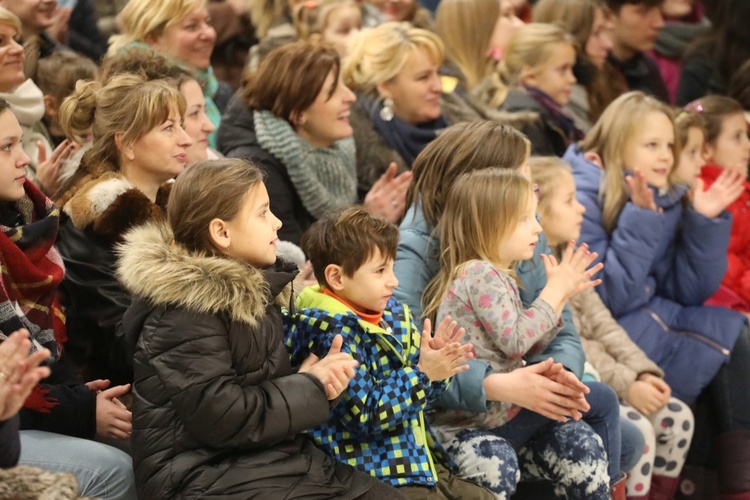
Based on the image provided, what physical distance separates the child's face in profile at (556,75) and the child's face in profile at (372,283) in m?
2.49

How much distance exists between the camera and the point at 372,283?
279 centimetres

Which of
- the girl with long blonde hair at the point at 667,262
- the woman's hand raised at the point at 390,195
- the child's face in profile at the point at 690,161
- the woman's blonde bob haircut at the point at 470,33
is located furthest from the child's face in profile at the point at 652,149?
the woman's blonde bob haircut at the point at 470,33

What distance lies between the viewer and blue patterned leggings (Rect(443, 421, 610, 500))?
293 centimetres

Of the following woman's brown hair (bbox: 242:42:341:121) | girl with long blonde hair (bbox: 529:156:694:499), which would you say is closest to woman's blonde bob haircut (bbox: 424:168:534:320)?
girl with long blonde hair (bbox: 529:156:694:499)

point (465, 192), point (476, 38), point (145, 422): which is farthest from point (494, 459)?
point (476, 38)

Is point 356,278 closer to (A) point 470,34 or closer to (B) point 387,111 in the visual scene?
(B) point 387,111

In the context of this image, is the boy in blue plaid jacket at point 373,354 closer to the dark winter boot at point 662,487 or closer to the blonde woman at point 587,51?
the dark winter boot at point 662,487

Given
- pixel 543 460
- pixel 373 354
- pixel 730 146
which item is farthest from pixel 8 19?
pixel 730 146

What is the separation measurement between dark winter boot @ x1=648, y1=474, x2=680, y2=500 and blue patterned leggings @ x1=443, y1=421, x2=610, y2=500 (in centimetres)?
87

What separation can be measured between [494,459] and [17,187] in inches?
56.1

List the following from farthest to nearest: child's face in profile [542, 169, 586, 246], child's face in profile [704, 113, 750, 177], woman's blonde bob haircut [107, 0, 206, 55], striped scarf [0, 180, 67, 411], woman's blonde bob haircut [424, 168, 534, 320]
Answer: child's face in profile [704, 113, 750, 177] < woman's blonde bob haircut [107, 0, 206, 55] < child's face in profile [542, 169, 586, 246] < woman's blonde bob haircut [424, 168, 534, 320] < striped scarf [0, 180, 67, 411]

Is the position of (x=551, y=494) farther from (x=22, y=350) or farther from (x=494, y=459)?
(x=22, y=350)

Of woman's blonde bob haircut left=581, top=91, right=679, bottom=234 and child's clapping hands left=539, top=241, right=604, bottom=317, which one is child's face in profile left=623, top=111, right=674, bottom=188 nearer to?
woman's blonde bob haircut left=581, top=91, right=679, bottom=234

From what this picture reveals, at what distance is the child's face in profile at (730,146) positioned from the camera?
4797 mm
